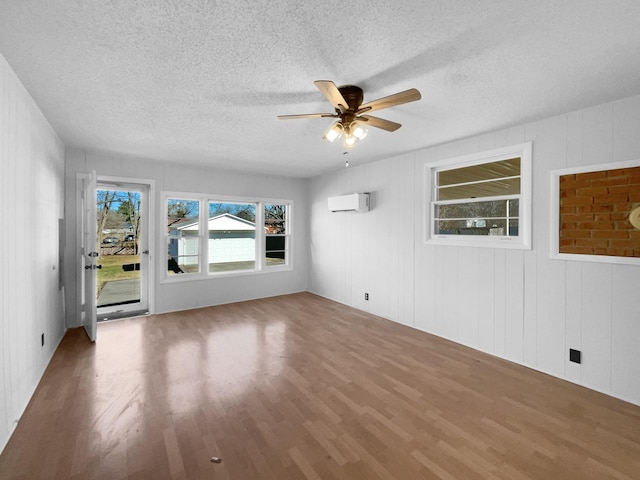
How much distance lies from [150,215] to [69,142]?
4.53 ft

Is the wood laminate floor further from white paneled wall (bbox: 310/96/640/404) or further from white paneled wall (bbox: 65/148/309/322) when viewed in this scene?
white paneled wall (bbox: 65/148/309/322)

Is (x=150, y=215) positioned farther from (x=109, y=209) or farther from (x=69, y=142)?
(x=69, y=142)

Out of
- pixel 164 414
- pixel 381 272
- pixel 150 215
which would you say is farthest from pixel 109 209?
pixel 381 272

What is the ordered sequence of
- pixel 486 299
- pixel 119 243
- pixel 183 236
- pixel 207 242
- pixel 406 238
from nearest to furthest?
pixel 486 299 < pixel 406 238 < pixel 119 243 < pixel 183 236 < pixel 207 242

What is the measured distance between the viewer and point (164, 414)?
7.14ft

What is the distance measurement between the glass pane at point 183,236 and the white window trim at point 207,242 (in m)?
0.08

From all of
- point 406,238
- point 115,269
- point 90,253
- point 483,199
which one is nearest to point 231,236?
point 115,269

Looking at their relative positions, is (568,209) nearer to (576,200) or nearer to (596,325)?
(576,200)

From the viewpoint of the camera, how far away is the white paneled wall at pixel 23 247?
1952mm

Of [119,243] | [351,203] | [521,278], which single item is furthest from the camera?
[351,203]

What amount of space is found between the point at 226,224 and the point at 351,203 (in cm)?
247

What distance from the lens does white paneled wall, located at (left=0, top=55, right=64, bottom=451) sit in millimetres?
1952

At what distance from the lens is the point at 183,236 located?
5.05 meters

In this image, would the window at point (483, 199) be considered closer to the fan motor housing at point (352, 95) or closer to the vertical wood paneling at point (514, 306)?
the vertical wood paneling at point (514, 306)
